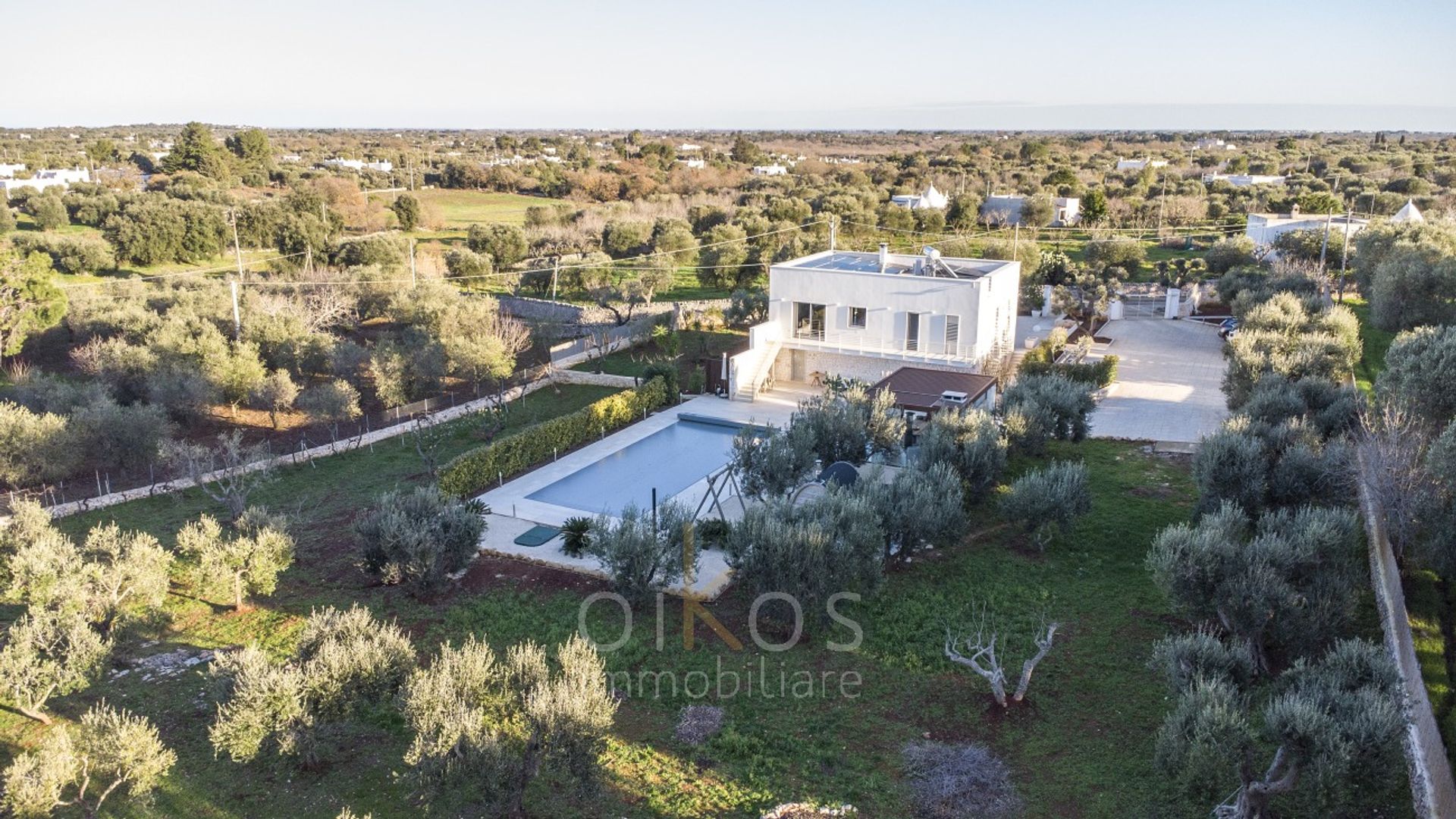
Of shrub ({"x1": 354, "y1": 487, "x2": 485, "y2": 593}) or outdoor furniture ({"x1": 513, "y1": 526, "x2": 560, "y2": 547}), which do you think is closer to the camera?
shrub ({"x1": 354, "y1": 487, "x2": 485, "y2": 593})

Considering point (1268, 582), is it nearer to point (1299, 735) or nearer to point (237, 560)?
point (1299, 735)

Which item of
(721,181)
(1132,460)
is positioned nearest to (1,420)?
(1132,460)

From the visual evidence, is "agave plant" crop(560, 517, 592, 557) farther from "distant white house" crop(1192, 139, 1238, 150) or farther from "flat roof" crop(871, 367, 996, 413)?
"distant white house" crop(1192, 139, 1238, 150)

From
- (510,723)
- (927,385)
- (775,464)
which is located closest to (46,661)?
(510,723)

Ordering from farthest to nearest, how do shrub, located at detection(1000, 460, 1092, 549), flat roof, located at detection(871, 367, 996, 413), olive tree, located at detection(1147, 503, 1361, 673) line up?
flat roof, located at detection(871, 367, 996, 413)
shrub, located at detection(1000, 460, 1092, 549)
olive tree, located at detection(1147, 503, 1361, 673)

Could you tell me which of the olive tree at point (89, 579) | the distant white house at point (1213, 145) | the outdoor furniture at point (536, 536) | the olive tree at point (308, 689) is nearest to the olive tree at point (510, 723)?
the olive tree at point (308, 689)

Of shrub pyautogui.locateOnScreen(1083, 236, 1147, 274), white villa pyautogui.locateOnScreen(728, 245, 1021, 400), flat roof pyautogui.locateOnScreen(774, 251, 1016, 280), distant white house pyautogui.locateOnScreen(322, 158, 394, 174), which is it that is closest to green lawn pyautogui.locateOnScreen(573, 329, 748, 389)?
white villa pyautogui.locateOnScreen(728, 245, 1021, 400)

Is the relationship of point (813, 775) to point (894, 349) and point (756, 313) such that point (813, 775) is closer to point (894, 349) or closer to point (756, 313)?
point (894, 349)

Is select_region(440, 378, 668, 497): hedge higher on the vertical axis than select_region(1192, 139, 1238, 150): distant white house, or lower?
lower
